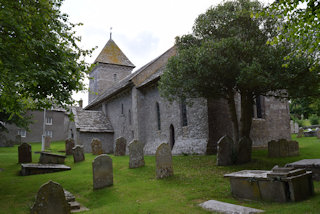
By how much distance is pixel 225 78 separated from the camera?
1117 cm

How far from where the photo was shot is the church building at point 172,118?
50.7ft

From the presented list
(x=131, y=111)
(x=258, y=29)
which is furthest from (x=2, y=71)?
(x=131, y=111)

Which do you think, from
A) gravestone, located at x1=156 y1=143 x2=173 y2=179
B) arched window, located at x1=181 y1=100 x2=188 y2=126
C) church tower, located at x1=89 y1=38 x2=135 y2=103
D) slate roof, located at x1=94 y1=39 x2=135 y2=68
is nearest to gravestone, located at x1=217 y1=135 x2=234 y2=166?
gravestone, located at x1=156 y1=143 x2=173 y2=179

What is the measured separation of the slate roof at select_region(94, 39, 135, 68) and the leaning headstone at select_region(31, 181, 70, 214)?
3075 cm

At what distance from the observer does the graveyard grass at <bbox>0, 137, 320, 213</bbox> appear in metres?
6.17

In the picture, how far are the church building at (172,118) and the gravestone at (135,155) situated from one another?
3116 mm

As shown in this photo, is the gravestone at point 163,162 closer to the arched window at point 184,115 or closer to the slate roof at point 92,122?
the arched window at point 184,115

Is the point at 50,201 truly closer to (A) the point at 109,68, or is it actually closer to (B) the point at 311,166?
(B) the point at 311,166

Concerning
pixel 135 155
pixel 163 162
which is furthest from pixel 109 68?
pixel 163 162

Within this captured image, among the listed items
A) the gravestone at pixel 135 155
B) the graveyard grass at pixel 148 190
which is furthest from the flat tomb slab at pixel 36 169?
the gravestone at pixel 135 155

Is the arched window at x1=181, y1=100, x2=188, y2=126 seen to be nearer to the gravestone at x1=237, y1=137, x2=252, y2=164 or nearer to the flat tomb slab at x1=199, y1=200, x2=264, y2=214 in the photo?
the gravestone at x1=237, y1=137, x2=252, y2=164

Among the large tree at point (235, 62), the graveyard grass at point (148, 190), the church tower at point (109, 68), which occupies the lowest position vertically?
the graveyard grass at point (148, 190)

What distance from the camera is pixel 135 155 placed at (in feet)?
39.9

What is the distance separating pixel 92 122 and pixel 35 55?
1818 cm
